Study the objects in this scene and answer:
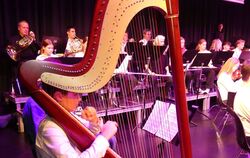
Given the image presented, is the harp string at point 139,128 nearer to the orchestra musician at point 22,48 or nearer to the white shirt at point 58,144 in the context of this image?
the white shirt at point 58,144

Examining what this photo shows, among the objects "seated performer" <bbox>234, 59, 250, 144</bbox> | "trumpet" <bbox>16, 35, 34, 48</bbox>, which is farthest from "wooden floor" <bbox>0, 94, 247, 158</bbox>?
"trumpet" <bbox>16, 35, 34, 48</bbox>

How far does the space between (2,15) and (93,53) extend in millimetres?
5475

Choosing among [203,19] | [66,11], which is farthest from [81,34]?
[203,19]

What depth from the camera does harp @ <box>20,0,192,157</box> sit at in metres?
1.39

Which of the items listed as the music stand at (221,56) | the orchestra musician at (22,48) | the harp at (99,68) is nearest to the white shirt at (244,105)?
the harp at (99,68)

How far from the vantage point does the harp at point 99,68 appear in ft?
4.56

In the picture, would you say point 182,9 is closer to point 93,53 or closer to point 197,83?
point 197,83

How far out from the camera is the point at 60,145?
1471 mm

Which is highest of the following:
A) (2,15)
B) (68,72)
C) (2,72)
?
(2,15)

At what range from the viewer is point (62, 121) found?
1.56 meters

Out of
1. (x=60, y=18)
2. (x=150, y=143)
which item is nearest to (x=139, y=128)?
(x=150, y=143)

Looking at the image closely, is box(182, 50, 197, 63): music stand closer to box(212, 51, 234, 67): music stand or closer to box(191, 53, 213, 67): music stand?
box(191, 53, 213, 67): music stand

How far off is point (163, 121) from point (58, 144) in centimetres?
128

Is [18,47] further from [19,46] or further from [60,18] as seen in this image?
[60,18]
